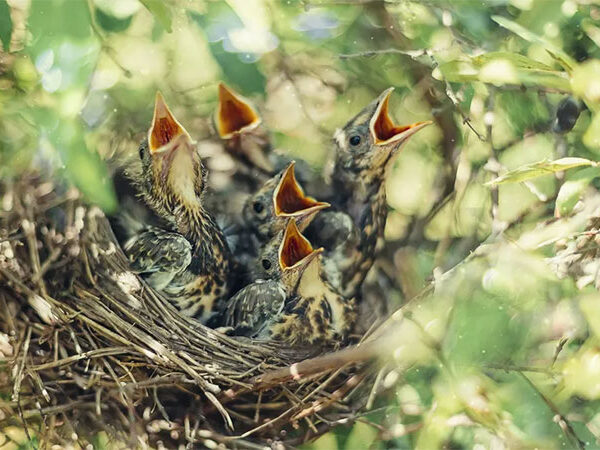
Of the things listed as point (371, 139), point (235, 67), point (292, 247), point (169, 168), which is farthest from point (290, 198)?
point (235, 67)

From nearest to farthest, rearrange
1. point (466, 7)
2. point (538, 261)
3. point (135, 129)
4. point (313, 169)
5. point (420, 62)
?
point (538, 261), point (466, 7), point (420, 62), point (135, 129), point (313, 169)

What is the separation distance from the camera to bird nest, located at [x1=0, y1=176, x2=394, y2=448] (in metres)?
1.57

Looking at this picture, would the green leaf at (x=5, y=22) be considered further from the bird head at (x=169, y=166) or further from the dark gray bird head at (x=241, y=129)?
the dark gray bird head at (x=241, y=129)

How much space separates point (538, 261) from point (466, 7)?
681mm

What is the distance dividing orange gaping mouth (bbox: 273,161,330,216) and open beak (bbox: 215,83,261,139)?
19 cm

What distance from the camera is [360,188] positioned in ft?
7.06

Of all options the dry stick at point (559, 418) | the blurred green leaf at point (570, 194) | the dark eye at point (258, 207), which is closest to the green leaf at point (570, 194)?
the blurred green leaf at point (570, 194)

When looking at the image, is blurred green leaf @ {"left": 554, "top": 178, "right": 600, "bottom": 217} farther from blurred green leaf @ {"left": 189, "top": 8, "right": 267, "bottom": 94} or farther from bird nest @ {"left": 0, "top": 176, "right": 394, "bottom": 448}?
blurred green leaf @ {"left": 189, "top": 8, "right": 267, "bottom": 94}

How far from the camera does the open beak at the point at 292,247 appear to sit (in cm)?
195

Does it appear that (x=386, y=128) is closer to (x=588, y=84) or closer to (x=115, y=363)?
(x=115, y=363)

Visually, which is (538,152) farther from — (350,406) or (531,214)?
(350,406)

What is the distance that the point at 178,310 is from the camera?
6.13 feet

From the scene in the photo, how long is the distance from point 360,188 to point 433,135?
0.81ft

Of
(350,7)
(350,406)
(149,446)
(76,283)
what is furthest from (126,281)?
(350,7)
